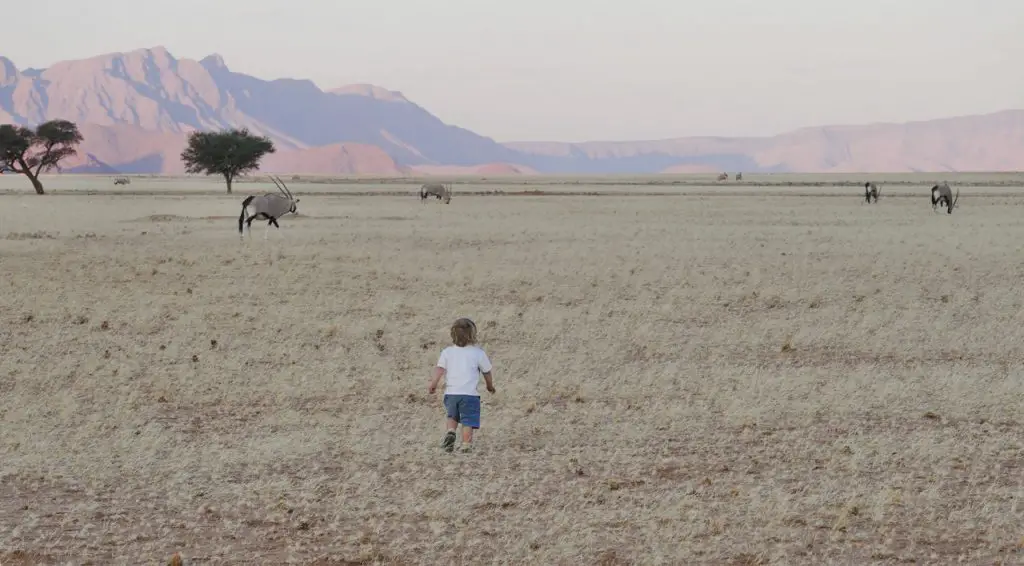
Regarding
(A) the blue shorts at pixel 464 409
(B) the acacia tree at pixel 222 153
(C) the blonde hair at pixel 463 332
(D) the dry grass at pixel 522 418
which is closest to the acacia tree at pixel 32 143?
(B) the acacia tree at pixel 222 153

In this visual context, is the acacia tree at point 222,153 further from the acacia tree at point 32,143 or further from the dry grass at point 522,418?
the dry grass at point 522,418

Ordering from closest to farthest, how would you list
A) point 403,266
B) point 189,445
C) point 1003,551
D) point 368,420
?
point 1003,551, point 189,445, point 368,420, point 403,266

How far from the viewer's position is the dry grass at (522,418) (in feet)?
23.0

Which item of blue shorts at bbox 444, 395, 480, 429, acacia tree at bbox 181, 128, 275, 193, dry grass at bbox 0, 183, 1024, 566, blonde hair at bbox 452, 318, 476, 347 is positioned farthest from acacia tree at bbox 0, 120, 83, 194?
blue shorts at bbox 444, 395, 480, 429

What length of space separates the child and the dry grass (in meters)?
0.30

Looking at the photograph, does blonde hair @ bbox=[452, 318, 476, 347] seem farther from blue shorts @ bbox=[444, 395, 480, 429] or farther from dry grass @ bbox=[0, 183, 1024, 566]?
dry grass @ bbox=[0, 183, 1024, 566]

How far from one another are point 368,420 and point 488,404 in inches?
50.6

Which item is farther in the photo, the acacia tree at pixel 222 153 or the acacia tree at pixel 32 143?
the acacia tree at pixel 222 153

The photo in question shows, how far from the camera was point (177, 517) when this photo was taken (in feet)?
24.1

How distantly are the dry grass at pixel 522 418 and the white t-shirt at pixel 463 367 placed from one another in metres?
0.58

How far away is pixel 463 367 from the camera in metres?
8.90

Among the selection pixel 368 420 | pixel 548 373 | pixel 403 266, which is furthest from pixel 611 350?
pixel 403 266

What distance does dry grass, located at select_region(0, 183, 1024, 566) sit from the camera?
7.01 m

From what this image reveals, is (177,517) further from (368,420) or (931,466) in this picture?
(931,466)
